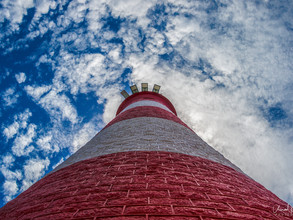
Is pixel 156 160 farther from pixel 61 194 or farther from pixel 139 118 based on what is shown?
pixel 139 118

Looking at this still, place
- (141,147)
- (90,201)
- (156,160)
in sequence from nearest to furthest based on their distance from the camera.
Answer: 1. (90,201)
2. (156,160)
3. (141,147)

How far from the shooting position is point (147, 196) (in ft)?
4.92

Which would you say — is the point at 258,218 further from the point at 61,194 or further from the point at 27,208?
the point at 27,208

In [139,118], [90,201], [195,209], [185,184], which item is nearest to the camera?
[195,209]

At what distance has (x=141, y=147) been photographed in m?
2.83

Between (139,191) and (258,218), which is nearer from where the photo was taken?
(258,218)

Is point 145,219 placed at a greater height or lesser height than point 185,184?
lesser

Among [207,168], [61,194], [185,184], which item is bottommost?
[61,194]

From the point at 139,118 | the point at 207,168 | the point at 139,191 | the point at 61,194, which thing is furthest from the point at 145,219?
the point at 139,118

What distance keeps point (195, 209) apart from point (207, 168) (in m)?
1.16

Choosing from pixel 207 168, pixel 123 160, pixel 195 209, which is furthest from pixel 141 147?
pixel 195 209

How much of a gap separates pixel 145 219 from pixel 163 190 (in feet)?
1.39

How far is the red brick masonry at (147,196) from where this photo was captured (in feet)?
4.37

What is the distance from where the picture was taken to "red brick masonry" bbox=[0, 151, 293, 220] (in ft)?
4.37
